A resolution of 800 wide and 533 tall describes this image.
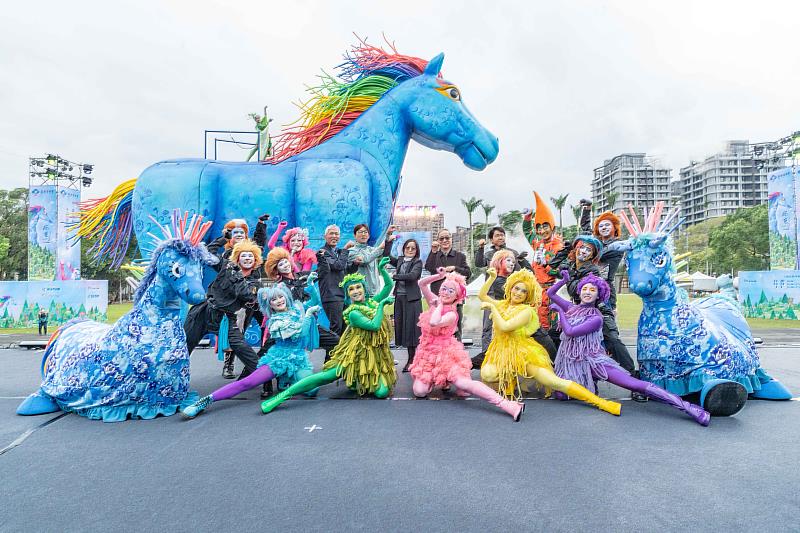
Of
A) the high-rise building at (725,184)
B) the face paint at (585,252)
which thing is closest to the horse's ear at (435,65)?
the face paint at (585,252)

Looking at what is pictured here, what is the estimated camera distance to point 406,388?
3.89 m

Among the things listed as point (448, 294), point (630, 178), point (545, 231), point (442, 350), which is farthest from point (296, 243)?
point (630, 178)

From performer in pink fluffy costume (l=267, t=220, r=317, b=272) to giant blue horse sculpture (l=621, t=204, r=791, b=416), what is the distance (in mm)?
2859

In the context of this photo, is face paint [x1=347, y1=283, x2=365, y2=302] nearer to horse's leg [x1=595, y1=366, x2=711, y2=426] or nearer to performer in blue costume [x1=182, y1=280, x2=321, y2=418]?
performer in blue costume [x1=182, y1=280, x2=321, y2=418]

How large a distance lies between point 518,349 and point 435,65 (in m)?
3.51

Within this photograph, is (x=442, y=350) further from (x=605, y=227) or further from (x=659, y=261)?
(x=605, y=227)

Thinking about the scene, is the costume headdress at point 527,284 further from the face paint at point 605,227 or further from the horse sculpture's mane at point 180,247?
the horse sculpture's mane at point 180,247

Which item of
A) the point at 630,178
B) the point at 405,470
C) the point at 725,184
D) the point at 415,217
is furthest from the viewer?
the point at 630,178

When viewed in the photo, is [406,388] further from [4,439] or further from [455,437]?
[4,439]

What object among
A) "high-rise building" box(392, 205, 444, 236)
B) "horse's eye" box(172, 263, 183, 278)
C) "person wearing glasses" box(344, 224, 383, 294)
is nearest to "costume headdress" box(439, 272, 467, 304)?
"person wearing glasses" box(344, 224, 383, 294)

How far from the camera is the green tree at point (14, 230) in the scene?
2556 centimetres

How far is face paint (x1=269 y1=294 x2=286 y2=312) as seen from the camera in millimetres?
A: 3533

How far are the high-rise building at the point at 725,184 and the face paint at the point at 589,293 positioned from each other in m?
57.0

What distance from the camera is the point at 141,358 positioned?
3.00 m
